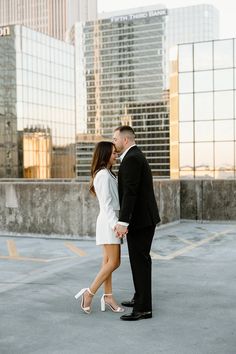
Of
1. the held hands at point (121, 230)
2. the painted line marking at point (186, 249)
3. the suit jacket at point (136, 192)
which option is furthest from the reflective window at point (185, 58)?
the held hands at point (121, 230)

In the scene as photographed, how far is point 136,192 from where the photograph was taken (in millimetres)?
4816

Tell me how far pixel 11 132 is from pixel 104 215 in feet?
225

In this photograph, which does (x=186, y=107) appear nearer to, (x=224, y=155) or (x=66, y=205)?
(x=224, y=155)

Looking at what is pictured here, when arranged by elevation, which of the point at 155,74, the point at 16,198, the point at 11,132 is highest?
the point at 155,74

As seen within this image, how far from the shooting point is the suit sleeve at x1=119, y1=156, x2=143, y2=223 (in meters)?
4.75

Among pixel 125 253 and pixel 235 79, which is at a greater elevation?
pixel 235 79

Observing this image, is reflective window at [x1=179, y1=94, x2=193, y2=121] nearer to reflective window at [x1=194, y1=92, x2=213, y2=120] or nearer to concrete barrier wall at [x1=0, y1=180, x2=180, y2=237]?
reflective window at [x1=194, y1=92, x2=213, y2=120]

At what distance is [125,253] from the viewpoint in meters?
8.73

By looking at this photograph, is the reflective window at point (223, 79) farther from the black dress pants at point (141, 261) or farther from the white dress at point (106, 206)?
the black dress pants at point (141, 261)

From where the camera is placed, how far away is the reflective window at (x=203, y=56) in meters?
38.5

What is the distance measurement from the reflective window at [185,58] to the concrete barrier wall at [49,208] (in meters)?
29.3

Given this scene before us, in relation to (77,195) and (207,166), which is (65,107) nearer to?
(207,166)

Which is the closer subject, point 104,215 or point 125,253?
point 104,215

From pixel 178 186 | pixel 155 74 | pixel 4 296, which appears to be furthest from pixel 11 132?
pixel 155 74
